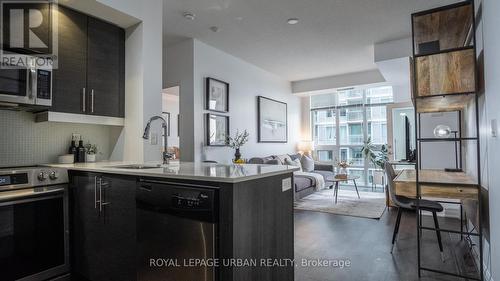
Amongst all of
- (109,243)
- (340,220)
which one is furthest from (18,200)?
(340,220)

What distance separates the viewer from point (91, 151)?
2.67m

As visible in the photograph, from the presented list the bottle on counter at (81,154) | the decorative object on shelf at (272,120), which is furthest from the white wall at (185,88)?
the decorative object on shelf at (272,120)

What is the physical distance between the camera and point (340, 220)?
3896mm

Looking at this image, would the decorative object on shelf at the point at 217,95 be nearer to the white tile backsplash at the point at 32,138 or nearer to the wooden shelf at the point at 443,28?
the white tile backsplash at the point at 32,138

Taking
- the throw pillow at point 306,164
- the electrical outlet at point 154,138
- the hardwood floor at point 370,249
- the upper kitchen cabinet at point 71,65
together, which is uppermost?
the upper kitchen cabinet at point 71,65

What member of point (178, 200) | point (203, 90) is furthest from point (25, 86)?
point (203, 90)

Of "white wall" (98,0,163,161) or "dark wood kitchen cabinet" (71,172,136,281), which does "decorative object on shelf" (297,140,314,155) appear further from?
"dark wood kitchen cabinet" (71,172,136,281)

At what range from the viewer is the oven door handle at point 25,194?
5.71ft

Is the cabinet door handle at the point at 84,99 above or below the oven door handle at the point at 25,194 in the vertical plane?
above

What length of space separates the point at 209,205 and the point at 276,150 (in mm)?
5142

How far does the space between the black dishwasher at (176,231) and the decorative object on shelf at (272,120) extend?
13.8 feet

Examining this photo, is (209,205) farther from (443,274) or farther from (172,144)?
(172,144)

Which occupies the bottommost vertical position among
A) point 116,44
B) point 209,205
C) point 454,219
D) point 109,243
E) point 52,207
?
point 454,219

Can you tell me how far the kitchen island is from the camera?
1.31m
